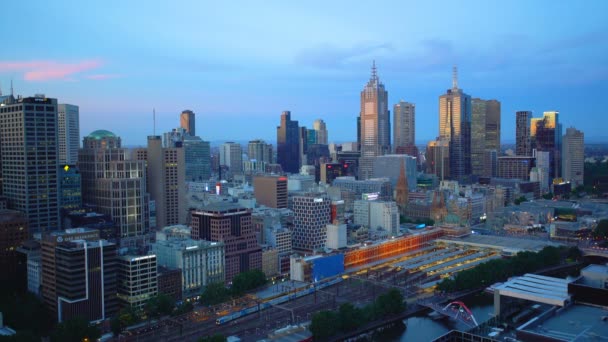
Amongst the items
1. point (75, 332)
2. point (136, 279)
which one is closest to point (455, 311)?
point (136, 279)

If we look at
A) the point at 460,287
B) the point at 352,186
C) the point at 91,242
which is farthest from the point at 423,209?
the point at 91,242

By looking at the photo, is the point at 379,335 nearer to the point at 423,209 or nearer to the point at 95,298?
the point at 95,298

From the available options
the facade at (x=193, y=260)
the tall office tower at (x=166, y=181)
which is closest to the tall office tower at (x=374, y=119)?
the tall office tower at (x=166, y=181)

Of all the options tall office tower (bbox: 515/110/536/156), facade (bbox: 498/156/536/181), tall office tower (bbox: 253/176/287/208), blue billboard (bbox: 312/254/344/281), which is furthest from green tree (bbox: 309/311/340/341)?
tall office tower (bbox: 515/110/536/156)

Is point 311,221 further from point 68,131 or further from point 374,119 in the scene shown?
point 374,119

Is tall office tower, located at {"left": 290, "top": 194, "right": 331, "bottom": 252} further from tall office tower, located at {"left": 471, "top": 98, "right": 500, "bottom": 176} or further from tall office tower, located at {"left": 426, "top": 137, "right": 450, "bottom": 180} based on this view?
tall office tower, located at {"left": 471, "top": 98, "right": 500, "bottom": 176}

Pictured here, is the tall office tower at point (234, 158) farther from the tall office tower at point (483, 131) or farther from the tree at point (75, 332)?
the tree at point (75, 332)
